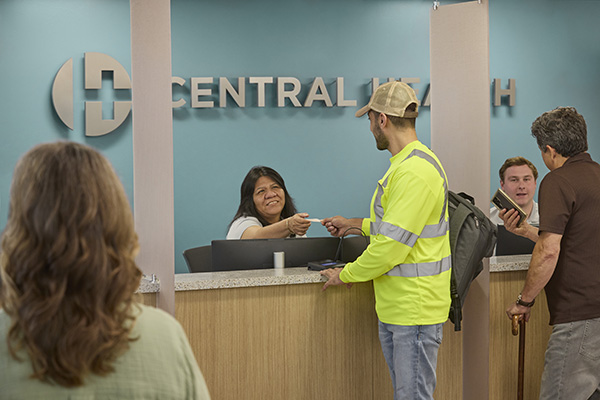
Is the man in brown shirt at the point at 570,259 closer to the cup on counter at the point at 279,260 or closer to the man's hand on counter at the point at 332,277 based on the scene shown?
the man's hand on counter at the point at 332,277

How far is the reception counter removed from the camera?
2.99 metres

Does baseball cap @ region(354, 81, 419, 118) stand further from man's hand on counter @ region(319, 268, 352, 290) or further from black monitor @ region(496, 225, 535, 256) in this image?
black monitor @ region(496, 225, 535, 256)

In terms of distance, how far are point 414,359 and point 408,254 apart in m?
0.43

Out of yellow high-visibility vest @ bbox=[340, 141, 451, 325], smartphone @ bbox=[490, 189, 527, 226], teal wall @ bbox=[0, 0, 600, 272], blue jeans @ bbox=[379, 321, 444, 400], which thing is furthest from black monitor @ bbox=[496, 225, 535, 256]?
teal wall @ bbox=[0, 0, 600, 272]

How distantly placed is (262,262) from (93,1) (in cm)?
300

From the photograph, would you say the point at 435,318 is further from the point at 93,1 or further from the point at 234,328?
the point at 93,1

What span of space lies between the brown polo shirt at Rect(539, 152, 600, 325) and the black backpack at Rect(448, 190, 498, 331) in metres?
0.25

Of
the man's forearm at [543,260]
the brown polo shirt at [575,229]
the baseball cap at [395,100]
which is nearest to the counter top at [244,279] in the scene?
the baseball cap at [395,100]

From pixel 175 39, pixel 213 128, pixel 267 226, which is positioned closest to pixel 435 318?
pixel 267 226

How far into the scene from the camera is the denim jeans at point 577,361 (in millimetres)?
2922

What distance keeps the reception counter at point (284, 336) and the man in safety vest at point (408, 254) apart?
14.0 inches

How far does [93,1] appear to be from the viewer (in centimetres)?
525

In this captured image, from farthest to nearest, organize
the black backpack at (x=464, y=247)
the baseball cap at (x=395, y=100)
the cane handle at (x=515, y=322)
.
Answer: the cane handle at (x=515, y=322), the black backpack at (x=464, y=247), the baseball cap at (x=395, y=100)

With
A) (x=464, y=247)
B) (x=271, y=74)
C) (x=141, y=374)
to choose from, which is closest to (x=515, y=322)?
(x=464, y=247)
